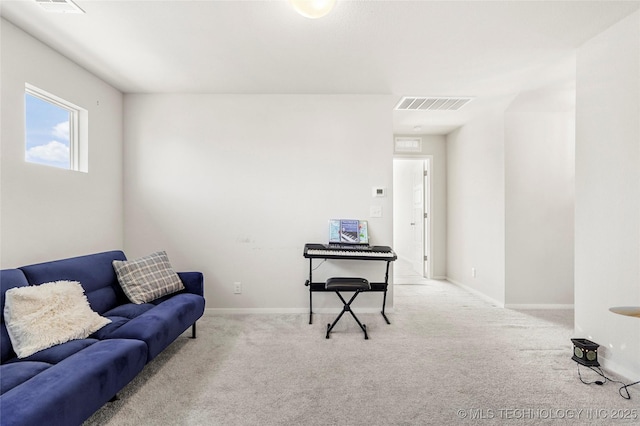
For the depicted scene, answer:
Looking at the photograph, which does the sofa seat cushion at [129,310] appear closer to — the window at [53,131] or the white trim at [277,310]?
the white trim at [277,310]

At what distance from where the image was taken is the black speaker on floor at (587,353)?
7.89 feet

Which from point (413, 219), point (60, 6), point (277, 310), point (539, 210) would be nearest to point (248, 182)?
point (277, 310)

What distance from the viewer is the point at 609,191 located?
2404mm

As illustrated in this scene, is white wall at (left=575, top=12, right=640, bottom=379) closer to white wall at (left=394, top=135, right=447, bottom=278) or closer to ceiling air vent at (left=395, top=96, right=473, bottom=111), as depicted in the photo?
ceiling air vent at (left=395, top=96, right=473, bottom=111)

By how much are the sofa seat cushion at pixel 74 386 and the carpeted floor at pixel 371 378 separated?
345mm

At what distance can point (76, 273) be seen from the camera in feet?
7.95

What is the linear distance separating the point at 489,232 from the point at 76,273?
4.61 m

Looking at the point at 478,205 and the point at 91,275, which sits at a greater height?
the point at 478,205

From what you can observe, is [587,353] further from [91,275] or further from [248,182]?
[91,275]

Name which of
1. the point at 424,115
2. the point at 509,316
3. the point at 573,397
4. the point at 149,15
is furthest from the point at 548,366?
the point at 149,15

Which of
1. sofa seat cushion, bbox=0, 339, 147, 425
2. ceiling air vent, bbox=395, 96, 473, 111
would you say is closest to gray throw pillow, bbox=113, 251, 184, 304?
sofa seat cushion, bbox=0, 339, 147, 425

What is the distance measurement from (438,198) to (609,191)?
10.7 ft

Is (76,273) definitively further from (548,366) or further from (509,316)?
(509,316)

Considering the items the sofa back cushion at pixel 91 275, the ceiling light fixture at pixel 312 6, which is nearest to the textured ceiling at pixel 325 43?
the ceiling light fixture at pixel 312 6
